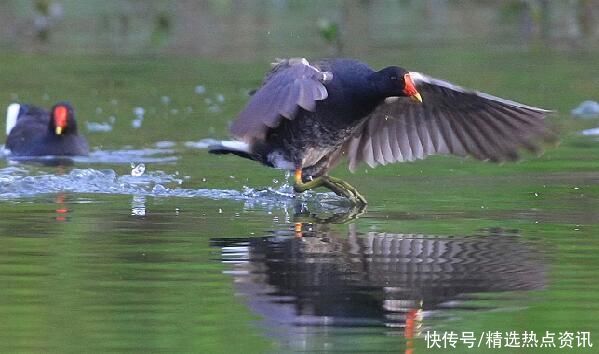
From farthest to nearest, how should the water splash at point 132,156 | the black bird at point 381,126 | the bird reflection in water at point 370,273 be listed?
the water splash at point 132,156
the black bird at point 381,126
the bird reflection in water at point 370,273

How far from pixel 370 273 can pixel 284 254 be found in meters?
0.67

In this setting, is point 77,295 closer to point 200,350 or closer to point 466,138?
point 200,350

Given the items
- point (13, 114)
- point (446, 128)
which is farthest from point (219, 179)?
point (13, 114)

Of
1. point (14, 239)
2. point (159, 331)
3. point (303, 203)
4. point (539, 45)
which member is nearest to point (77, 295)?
point (159, 331)

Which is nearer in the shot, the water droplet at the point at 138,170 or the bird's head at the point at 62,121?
the water droplet at the point at 138,170

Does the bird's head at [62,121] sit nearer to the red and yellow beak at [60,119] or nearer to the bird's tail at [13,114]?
the red and yellow beak at [60,119]

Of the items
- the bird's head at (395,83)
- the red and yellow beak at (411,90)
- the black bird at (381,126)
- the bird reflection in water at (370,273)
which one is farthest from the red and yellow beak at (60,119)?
the bird reflection in water at (370,273)

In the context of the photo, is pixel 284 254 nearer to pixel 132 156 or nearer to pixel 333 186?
pixel 333 186

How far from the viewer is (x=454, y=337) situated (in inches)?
217

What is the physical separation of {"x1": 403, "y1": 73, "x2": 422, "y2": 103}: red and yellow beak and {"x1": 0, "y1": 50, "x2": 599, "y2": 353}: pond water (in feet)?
2.18

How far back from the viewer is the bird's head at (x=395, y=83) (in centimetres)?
943

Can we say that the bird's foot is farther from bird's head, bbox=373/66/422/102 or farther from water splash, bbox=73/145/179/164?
water splash, bbox=73/145/179/164

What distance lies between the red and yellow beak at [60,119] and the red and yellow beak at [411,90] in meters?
4.99

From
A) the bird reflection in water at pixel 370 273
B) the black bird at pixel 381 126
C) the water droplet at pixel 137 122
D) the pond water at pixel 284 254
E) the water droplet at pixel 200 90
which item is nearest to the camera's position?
the pond water at pixel 284 254
